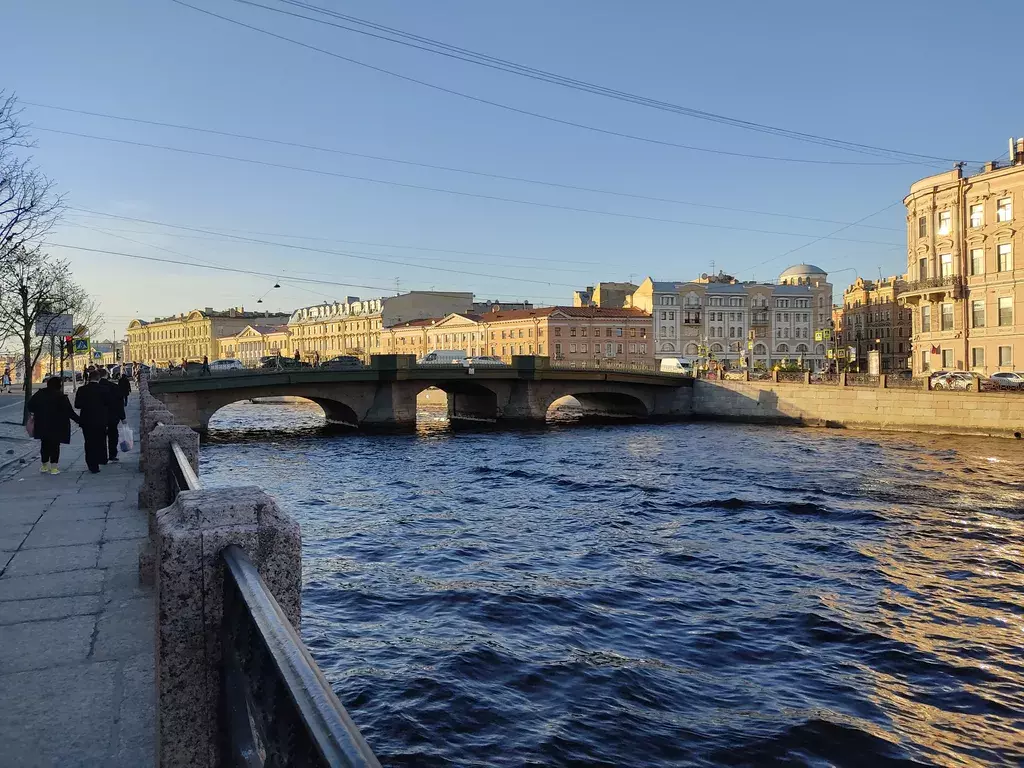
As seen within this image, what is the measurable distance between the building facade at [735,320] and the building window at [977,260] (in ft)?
177

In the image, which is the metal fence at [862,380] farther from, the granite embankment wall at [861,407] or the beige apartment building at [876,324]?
the beige apartment building at [876,324]

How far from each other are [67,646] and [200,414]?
141 ft

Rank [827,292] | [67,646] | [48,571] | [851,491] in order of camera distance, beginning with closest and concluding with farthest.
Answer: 1. [67,646]
2. [48,571]
3. [851,491]
4. [827,292]

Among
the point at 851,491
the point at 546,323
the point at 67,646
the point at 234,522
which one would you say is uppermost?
the point at 546,323

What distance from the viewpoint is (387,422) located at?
5234 cm

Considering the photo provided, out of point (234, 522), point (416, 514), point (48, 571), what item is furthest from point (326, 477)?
point (234, 522)

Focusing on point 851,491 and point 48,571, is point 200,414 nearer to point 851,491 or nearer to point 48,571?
point 851,491

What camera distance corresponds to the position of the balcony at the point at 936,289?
1882 inches

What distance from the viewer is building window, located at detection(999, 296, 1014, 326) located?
4497 centimetres

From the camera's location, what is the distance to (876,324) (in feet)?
409

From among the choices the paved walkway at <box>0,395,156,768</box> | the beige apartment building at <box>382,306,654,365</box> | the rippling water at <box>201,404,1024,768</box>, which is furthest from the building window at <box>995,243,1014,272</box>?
the beige apartment building at <box>382,306,654,365</box>

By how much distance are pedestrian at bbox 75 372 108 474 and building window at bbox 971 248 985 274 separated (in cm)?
4885

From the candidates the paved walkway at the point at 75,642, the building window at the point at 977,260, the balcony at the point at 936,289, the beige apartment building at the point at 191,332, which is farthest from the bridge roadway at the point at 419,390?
the beige apartment building at the point at 191,332

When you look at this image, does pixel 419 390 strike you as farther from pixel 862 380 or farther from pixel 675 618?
pixel 675 618
